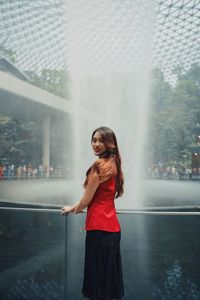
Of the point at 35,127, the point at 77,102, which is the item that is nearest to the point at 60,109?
the point at 77,102

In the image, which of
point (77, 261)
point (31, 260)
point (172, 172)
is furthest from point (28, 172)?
point (77, 261)

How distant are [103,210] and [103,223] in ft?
0.40

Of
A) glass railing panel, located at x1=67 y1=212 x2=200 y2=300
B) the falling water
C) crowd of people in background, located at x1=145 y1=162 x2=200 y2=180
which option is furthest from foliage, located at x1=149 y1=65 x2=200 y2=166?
glass railing panel, located at x1=67 y1=212 x2=200 y2=300

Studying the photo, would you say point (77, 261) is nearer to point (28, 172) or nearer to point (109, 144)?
point (109, 144)

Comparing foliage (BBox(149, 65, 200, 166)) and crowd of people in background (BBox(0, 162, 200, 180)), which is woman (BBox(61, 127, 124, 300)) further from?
foliage (BBox(149, 65, 200, 166))

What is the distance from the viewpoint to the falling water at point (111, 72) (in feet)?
98.9

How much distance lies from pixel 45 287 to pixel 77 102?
114 feet

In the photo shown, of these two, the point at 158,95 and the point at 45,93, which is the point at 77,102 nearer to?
the point at 45,93

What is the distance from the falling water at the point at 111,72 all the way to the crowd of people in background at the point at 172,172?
9193 millimetres

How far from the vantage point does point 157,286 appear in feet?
16.4

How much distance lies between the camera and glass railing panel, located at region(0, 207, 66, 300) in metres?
4.71

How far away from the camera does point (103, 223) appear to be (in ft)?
10.6

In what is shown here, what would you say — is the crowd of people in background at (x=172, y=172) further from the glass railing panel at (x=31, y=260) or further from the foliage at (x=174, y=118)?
the glass railing panel at (x=31, y=260)

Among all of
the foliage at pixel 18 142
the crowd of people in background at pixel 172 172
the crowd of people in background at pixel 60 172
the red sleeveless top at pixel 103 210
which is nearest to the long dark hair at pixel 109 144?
the red sleeveless top at pixel 103 210
